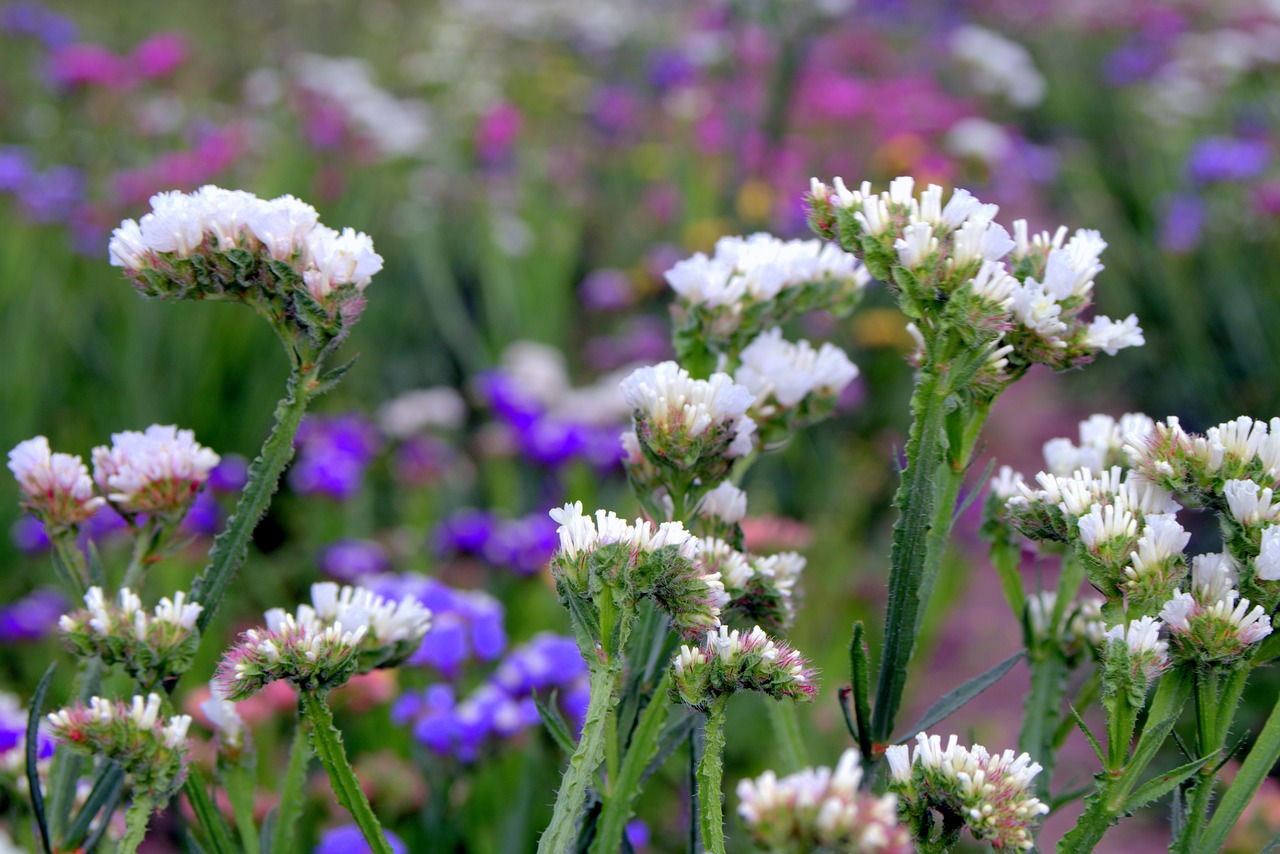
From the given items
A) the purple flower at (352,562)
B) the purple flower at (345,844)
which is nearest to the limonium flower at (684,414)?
the purple flower at (345,844)

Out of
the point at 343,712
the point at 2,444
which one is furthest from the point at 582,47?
the point at 343,712

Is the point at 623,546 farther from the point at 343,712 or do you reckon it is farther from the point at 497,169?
the point at 497,169

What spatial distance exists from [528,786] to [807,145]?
4.37 m

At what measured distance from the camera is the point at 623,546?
88 cm

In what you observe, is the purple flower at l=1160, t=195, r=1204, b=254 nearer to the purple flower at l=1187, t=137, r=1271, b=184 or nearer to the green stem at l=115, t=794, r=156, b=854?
the purple flower at l=1187, t=137, r=1271, b=184

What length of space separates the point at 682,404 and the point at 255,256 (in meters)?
0.39

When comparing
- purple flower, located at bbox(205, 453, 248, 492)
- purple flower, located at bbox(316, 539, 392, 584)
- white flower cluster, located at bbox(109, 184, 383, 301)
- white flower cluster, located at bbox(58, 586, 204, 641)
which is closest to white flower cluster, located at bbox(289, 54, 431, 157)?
purple flower, located at bbox(205, 453, 248, 492)

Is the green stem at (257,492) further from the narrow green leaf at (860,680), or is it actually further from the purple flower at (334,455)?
the purple flower at (334,455)

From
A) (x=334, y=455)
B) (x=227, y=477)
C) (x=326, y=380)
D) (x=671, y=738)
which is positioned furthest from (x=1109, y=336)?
(x=227, y=477)

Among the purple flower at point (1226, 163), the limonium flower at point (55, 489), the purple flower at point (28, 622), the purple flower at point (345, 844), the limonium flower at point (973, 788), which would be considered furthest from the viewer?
the purple flower at point (1226, 163)

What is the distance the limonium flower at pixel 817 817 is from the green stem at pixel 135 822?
54cm

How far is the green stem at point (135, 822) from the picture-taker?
92 cm

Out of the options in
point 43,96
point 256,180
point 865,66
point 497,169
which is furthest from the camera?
point 865,66

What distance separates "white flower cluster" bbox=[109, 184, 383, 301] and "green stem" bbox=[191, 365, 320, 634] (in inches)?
3.4
